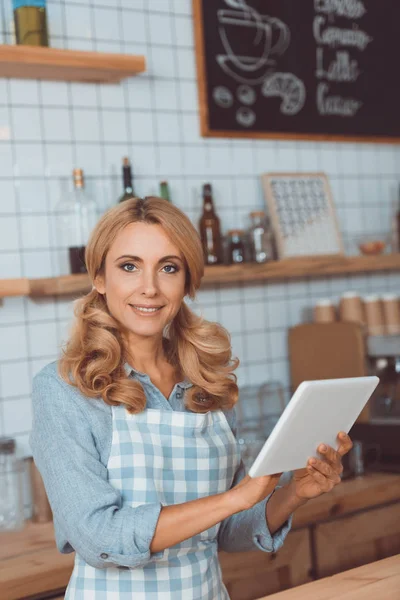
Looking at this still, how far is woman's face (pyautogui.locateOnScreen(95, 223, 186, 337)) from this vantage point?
64.5 inches

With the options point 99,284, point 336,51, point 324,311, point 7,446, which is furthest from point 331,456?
point 336,51

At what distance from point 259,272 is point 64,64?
927 mm

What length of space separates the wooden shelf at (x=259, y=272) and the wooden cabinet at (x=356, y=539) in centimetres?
83

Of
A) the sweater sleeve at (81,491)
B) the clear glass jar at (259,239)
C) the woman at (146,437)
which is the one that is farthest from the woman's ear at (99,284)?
the clear glass jar at (259,239)

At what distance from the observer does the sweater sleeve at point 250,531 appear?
1752mm

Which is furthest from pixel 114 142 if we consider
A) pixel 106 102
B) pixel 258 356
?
pixel 258 356

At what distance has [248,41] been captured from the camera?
10.0 feet

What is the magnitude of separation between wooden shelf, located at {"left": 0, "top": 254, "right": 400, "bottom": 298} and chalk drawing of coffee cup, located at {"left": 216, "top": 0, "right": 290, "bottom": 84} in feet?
2.24

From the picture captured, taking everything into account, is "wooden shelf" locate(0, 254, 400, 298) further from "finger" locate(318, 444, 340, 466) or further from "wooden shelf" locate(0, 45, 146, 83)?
"finger" locate(318, 444, 340, 466)

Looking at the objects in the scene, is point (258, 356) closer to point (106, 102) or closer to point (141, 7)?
point (106, 102)

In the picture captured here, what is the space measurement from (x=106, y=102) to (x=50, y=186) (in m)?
0.34

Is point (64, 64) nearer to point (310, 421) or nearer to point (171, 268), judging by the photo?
point (171, 268)

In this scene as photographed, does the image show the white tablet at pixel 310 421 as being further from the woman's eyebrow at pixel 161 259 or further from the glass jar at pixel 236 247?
the glass jar at pixel 236 247

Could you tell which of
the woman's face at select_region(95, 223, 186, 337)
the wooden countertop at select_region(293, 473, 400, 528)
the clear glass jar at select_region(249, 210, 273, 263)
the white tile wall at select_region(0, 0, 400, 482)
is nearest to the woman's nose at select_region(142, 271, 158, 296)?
the woman's face at select_region(95, 223, 186, 337)
